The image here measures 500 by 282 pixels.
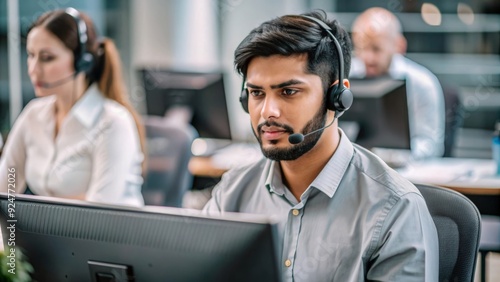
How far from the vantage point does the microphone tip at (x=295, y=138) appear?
4.73 ft

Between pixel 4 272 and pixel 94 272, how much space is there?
0.43ft

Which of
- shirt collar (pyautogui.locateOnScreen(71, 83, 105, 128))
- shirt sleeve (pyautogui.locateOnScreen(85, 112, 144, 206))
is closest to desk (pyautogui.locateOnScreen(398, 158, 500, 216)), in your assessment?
shirt sleeve (pyautogui.locateOnScreen(85, 112, 144, 206))

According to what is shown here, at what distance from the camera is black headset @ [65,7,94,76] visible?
2.27 m

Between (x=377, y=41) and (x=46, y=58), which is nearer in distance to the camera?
(x=46, y=58)

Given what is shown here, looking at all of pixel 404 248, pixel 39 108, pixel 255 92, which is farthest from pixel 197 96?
pixel 404 248

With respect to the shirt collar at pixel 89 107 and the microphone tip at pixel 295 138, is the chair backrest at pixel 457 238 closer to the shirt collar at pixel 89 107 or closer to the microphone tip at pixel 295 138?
the microphone tip at pixel 295 138

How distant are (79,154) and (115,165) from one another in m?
0.12

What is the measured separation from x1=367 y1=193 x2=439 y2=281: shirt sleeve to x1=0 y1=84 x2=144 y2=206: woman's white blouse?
1074 millimetres

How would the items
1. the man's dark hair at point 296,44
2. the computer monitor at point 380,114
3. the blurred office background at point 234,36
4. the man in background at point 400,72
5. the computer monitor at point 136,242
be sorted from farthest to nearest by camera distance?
1. the blurred office background at point 234,36
2. the man in background at point 400,72
3. the computer monitor at point 380,114
4. the man's dark hair at point 296,44
5. the computer monitor at point 136,242

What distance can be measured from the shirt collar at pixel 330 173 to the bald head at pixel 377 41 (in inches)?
96.8

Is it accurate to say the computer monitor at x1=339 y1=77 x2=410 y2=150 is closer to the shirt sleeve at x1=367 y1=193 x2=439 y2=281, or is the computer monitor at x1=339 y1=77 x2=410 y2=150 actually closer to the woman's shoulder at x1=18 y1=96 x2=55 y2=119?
the woman's shoulder at x1=18 y1=96 x2=55 y2=119

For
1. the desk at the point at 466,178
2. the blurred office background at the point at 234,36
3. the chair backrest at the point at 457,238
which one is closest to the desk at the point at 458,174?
the desk at the point at 466,178

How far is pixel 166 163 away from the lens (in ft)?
8.94

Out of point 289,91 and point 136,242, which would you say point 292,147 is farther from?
point 136,242
